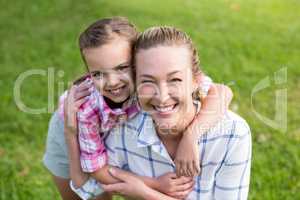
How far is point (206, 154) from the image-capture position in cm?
217

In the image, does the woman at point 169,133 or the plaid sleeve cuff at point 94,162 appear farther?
the plaid sleeve cuff at point 94,162

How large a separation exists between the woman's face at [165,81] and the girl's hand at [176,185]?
0.92 feet

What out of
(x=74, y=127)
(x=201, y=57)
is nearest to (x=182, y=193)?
(x=74, y=127)

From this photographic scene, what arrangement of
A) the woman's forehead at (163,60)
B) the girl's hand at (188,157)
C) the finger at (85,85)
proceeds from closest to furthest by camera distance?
1. the woman's forehead at (163,60)
2. the girl's hand at (188,157)
3. the finger at (85,85)

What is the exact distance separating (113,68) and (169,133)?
1.23 feet

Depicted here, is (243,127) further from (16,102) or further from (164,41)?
(16,102)

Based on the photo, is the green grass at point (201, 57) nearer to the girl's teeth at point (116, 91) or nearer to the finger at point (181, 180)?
the finger at point (181, 180)

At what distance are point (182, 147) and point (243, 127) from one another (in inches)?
10.6

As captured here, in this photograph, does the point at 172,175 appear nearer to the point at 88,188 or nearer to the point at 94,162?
the point at 94,162

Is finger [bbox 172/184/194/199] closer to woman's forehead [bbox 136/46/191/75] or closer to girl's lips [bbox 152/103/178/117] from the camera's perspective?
girl's lips [bbox 152/103/178/117]

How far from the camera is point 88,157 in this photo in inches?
91.7

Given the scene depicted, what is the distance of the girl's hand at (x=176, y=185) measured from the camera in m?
2.23

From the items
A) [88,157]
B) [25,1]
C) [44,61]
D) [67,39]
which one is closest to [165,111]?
[88,157]

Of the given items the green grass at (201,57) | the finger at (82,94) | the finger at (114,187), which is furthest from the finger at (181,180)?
the green grass at (201,57)
